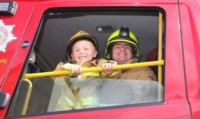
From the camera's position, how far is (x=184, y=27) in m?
1.66

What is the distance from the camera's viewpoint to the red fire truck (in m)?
1.44

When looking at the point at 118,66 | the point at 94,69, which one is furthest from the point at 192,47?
the point at 94,69

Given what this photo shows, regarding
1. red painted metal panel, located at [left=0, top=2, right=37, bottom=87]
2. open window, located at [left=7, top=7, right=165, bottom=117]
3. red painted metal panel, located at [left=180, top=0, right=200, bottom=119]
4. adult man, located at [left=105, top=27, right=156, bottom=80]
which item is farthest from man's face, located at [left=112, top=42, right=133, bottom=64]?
red painted metal panel, located at [left=0, top=2, right=37, bottom=87]

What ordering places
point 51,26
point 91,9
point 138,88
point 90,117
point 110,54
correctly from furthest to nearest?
point 110,54 < point 51,26 < point 91,9 < point 138,88 < point 90,117

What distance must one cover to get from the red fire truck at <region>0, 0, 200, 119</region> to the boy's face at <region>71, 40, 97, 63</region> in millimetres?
156

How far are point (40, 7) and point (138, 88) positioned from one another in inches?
35.5

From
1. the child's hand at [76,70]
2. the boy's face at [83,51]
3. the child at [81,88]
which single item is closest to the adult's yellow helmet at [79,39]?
the boy's face at [83,51]

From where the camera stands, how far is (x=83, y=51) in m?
2.25

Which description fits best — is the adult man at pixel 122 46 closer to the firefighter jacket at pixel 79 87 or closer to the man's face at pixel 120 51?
the man's face at pixel 120 51

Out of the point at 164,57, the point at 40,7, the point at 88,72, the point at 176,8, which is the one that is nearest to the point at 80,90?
the point at 88,72

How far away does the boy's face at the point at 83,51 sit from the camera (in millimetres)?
2219

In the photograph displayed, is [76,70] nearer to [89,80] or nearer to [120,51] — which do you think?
[89,80]

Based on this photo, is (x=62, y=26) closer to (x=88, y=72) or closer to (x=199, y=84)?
(x=88, y=72)

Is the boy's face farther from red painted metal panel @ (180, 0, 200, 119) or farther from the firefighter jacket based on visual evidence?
red painted metal panel @ (180, 0, 200, 119)
